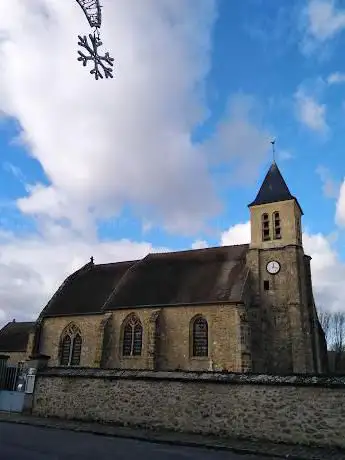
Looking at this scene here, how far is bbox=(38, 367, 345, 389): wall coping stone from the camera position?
39.2 ft

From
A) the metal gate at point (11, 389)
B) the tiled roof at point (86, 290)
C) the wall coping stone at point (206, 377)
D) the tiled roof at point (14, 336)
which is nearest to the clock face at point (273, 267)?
the tiled roof at point (86, 290)

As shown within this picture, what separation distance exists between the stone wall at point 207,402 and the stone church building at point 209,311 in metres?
7.43

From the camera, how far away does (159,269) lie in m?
29.2

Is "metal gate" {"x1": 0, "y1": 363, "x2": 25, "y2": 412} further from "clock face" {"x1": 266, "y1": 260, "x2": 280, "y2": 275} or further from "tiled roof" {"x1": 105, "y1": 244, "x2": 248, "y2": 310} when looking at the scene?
"clock face" {"x1": 266, "y1": 260, "x2": 280, "y2": 275}

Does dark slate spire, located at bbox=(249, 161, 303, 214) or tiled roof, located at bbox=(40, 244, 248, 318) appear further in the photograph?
dark slate spire, located at bbox=(249, 161, 303, 214)

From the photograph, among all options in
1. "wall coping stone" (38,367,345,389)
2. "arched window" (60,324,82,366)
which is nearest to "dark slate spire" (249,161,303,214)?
"arched window" (60,324,82,366)

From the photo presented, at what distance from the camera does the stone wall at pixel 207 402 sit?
38.6ft

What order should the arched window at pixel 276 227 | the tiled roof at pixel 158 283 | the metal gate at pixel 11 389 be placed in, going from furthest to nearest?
1. the arched window at pixel 276 227
2. the tiled roof at pixel 158 283
3. the metal gate at pixel 11 389

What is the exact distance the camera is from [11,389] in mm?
19891

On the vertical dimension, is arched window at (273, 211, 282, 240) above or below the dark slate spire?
below

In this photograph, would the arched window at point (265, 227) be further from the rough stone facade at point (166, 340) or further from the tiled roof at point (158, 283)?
the rough stone facade at point (166, 340)

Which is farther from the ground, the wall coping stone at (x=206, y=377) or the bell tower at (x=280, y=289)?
the bell tower at (x=280, y=289)

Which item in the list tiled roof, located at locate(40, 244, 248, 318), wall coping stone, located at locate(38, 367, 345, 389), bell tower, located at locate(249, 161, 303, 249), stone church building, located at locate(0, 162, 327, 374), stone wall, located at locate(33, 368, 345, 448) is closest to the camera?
stone wall, located at locate(33, 368, 345, 448)

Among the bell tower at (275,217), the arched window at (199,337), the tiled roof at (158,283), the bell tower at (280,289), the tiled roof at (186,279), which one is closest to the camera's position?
the bell tower at (280,289)
